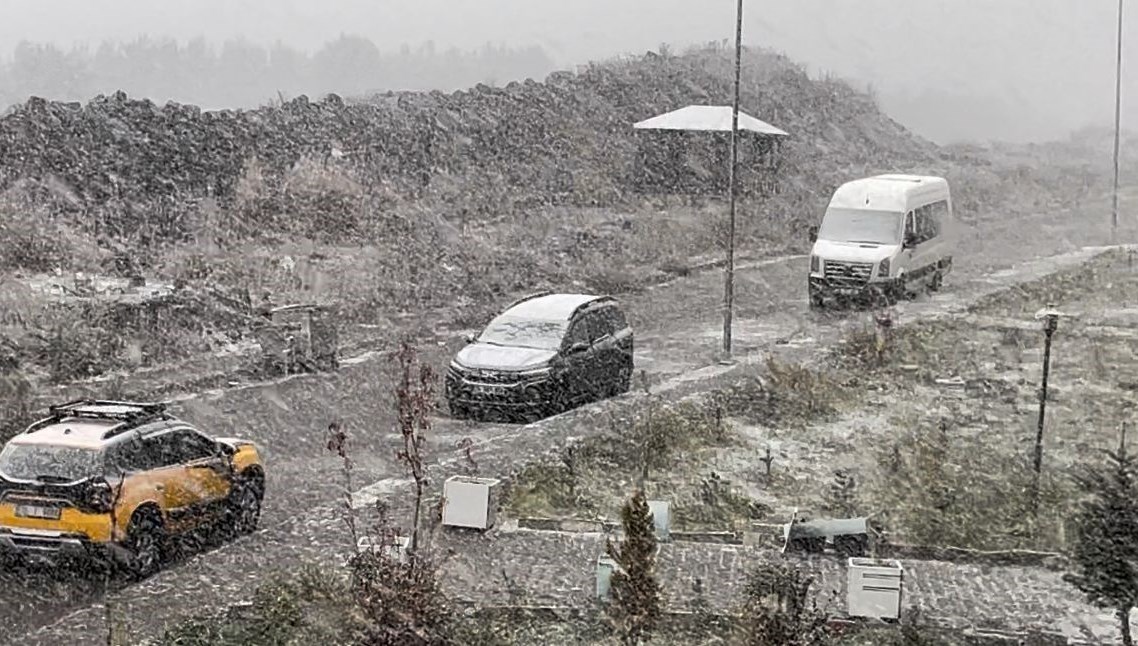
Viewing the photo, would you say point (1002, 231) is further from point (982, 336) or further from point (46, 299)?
point (46, 299)

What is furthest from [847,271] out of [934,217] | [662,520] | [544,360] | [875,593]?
[875,593]

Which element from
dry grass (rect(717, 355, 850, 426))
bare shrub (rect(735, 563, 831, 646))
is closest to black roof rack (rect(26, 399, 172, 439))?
bare shrub (rect(735, 563, 831, 646))

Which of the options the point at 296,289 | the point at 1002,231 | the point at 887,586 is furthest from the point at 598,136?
the point at 887,586

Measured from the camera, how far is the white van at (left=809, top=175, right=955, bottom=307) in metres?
33.3

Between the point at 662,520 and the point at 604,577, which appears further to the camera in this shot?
the point at 662,520

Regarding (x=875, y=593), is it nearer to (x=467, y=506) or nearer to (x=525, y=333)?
(x=467, y=506)

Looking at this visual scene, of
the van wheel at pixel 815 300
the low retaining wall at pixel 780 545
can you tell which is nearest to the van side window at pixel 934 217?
the van wheel at pixel 815 300

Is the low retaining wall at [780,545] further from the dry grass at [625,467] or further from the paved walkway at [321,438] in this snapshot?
the paved walkway at [321,438]

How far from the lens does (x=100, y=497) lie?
12.2 m

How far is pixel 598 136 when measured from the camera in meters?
62.4

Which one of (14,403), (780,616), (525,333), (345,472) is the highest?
(780,616)

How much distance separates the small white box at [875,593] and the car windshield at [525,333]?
32.6 feet

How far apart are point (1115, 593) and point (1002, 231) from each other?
4884cm

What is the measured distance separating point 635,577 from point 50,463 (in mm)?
5877
